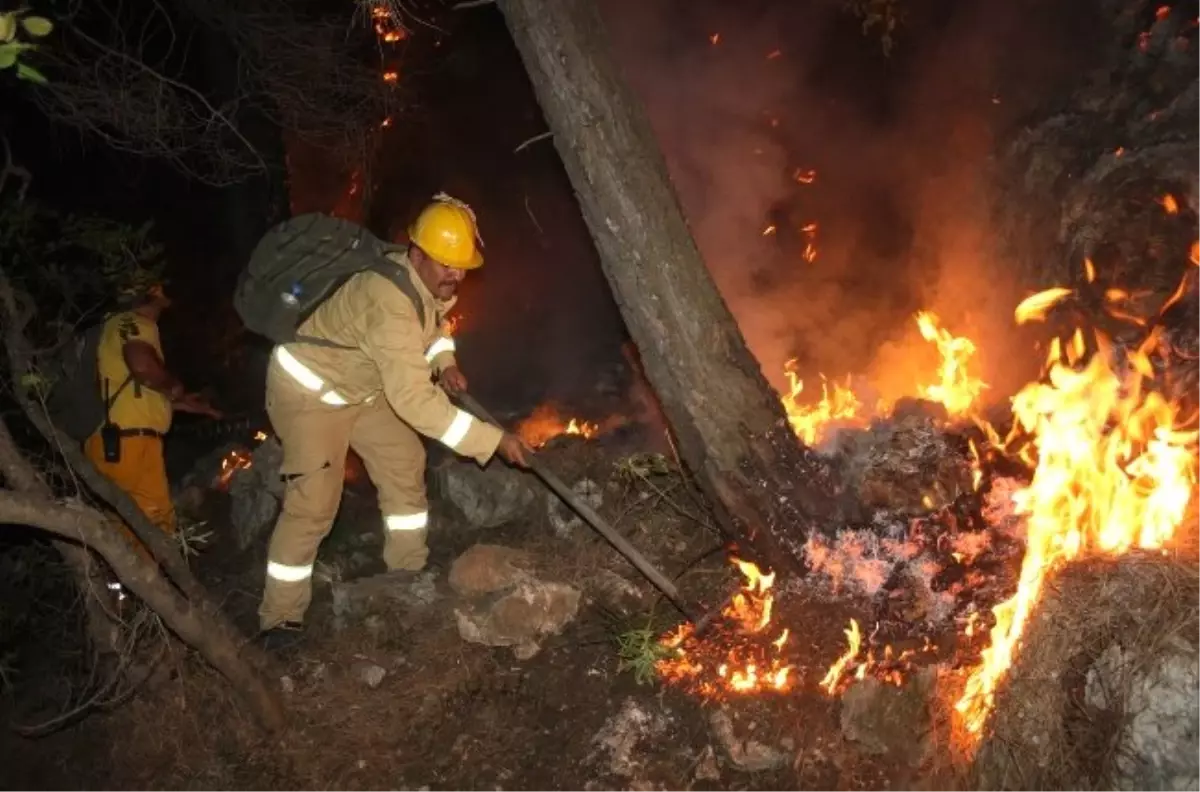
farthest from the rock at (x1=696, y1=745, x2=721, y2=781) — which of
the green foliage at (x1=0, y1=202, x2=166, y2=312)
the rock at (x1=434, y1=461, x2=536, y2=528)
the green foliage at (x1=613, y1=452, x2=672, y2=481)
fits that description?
the green foliage at (x1=0, y1=202, x2=166, y2=312)

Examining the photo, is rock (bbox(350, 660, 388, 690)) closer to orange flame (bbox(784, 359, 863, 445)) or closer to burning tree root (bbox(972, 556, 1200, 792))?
orange flame (bbox(784, 359, 863, 445))

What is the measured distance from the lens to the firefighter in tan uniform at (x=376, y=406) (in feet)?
14.6

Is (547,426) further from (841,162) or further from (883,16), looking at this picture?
(883,16)

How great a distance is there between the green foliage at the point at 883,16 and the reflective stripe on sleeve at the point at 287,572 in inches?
240

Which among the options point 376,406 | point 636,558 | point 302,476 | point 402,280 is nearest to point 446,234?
point 402,280

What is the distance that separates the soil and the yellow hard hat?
1970 mm

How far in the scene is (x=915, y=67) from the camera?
23.1ft

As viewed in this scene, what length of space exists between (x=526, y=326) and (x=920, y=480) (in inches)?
245

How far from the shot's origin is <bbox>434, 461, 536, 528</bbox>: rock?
6102 millimetres

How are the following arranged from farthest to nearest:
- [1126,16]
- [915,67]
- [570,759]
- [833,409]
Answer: [915,67] → [833,409] → [1126,16] → [570,759]

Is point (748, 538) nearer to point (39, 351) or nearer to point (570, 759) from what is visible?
point (570, 759)

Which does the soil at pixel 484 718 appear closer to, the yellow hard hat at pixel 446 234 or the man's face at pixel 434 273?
the man's face at pixel 434 273

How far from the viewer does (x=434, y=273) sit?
4.57 meters

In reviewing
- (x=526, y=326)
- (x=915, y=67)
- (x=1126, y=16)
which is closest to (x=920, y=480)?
(x=1126, y=16)
